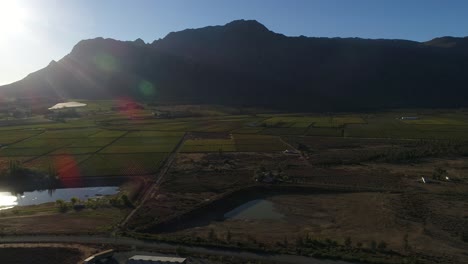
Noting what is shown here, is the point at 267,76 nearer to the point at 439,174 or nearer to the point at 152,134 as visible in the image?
the point at 152,134

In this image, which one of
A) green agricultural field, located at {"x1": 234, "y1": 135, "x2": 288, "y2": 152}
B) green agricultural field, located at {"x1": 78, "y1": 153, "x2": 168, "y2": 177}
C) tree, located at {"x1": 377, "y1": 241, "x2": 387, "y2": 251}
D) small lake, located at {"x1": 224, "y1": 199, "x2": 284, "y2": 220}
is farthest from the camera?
green agricultural field, located at {"x1": 234, "y1": 135, "x2": 288, "y2": 152}

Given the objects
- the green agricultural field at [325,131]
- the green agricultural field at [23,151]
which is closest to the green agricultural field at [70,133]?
the green agricultural field at [23,151]

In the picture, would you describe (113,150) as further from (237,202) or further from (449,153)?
(449,153)

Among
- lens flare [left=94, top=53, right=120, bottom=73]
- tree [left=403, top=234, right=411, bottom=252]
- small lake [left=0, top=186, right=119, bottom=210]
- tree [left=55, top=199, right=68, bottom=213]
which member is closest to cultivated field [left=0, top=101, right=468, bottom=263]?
tree [left=403, top=234, right=411, bottom=252]

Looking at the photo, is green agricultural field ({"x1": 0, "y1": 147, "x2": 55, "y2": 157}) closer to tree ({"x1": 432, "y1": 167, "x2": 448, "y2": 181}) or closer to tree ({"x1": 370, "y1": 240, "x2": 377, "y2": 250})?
tree ({"x1": 370, "y1": 240, "x2": 377, "y2": 250})

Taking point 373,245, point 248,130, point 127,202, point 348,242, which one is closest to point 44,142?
point 248,130

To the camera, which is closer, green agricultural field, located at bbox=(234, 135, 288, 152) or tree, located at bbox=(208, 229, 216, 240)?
tree, located at bbox=(208, 229, 216, 240)
